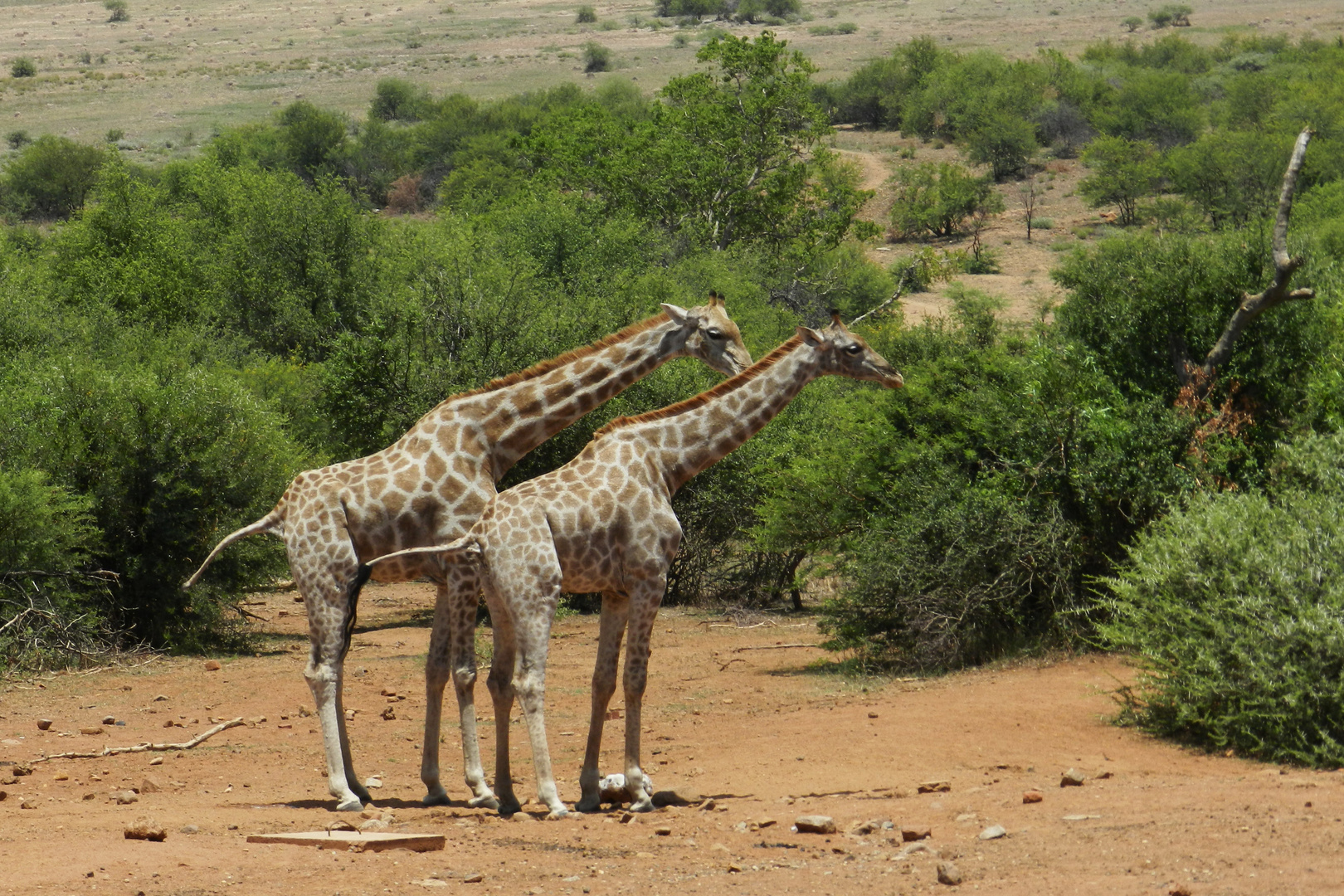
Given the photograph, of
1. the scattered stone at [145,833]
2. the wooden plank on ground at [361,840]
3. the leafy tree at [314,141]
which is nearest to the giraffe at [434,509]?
the wooden plank on ground at [361,840]

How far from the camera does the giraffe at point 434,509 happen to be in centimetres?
920

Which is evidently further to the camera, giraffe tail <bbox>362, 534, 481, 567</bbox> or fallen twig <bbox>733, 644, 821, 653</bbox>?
fallen twig <bbox>733, 644, 821, 653</bbox>

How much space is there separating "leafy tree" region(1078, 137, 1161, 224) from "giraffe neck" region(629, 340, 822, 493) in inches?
1803

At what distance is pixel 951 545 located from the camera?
1382cm

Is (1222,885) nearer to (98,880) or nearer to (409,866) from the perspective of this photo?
(409,866)

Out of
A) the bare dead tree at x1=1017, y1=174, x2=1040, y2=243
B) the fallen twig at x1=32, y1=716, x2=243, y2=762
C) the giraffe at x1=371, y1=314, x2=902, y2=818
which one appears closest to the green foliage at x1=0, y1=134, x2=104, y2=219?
the bare dead tree at x1=1017, y1=174, x2=1040, y2=243

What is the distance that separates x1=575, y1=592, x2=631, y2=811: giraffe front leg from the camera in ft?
29.6

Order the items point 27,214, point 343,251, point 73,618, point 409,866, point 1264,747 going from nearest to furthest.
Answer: point 409,866, point 1264,747, point 73,618, point 343,251, point 27,214

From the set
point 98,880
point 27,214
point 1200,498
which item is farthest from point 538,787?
point 27,214

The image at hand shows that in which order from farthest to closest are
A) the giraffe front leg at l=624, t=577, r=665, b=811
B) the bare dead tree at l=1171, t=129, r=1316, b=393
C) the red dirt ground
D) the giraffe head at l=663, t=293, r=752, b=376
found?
the bare dead tree at l=1171, t=129, r=1316, b=393 < the giraffe head at l=663, t=293, r=752, b=376 < the giraffe front leg at l=624, t=577, r=665, b=811 < the red dirt ground

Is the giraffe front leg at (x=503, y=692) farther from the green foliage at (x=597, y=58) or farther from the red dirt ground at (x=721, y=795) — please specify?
the green foliage at (x=597, y=58)

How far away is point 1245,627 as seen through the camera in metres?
9.87

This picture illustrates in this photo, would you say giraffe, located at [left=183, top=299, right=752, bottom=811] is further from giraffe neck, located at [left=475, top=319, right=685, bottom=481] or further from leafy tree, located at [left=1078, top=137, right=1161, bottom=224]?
leafy tree, located at [left=1078, top=137, right=1161, bottom=224]

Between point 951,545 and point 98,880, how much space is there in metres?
8.79
